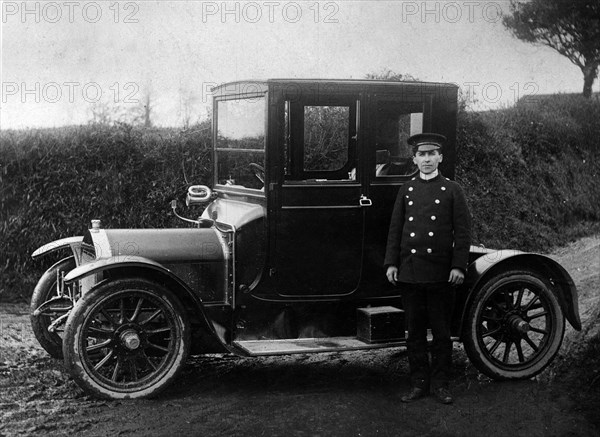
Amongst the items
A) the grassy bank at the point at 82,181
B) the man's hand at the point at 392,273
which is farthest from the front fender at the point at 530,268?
the grassy bank at the point at 82,181

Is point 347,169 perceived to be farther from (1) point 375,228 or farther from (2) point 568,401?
(2) point 568,401

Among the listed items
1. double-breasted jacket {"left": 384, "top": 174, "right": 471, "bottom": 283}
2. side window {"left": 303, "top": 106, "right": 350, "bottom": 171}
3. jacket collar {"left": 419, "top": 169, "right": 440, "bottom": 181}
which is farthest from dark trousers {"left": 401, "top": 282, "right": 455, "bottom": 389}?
side window {"left": 303, "top": 106, "right": 350, "bottom": 171}

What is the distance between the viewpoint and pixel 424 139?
16.3ft

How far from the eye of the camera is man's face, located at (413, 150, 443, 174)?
4.96 m

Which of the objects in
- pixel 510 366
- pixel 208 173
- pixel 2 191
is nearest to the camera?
pixel 510 366

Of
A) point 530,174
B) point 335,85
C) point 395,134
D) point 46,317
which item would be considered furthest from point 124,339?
point 530,174

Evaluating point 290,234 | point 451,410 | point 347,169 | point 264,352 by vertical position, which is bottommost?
point 451,410

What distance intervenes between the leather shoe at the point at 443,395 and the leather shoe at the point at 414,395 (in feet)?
0.30

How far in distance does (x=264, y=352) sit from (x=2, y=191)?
4.42 meters

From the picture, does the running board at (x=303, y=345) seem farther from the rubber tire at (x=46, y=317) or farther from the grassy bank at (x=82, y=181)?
the grassy bank at (x=82, y=181)

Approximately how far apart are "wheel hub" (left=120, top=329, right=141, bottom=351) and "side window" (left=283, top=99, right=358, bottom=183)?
1386 millimetres

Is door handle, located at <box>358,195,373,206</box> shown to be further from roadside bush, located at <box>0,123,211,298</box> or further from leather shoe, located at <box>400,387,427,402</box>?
roadside bush, located at <box>0,123,211,298</box>

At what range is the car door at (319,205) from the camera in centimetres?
496

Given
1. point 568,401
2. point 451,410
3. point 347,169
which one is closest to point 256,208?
point 347,169
